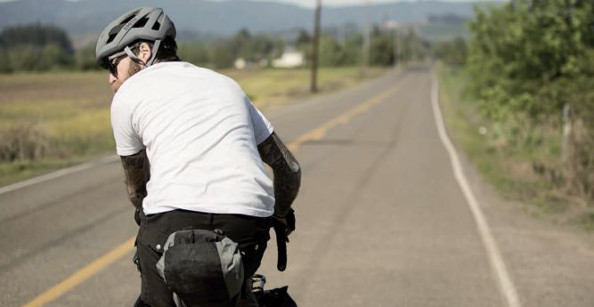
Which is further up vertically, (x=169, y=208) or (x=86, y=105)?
(x=169, y=208)

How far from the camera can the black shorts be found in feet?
8.04

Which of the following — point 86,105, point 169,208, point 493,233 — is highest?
point 169,208

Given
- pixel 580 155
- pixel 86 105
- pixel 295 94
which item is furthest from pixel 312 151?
pixel 295 94

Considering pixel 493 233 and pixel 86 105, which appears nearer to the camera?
pixel 493 233

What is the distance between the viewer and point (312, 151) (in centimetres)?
1511

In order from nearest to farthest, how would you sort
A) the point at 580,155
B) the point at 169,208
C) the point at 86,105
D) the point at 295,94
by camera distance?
the point at 169,208 → the point at 580,155 → the point at 86,105 → the point at 295,94

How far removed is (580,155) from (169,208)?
8817 millimetres

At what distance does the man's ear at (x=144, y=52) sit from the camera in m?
2.68

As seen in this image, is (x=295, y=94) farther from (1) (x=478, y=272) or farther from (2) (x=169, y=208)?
(2) (x=169, y=208)

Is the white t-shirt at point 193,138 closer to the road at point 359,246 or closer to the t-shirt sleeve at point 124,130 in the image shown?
the t-shirt sleeve at point 124,130

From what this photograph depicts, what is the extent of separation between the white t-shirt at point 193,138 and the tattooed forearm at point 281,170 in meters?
0.16

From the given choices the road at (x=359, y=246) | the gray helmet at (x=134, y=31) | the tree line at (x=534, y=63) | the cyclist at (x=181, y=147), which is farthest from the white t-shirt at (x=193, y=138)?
the tree line at (x=534, y=63)

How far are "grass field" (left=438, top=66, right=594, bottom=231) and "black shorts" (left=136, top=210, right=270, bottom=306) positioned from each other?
660 centimetres

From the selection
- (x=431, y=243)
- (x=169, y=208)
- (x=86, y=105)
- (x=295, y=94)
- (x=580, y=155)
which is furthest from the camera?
(x=295, y=94)
